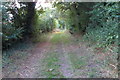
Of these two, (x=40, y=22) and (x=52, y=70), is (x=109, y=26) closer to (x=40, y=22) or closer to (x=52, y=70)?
(x=52, y=70)

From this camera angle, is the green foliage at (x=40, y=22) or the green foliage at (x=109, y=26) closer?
the green foliage at (x=109, y=26)

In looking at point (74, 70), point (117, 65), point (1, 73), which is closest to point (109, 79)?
point (117, 65)

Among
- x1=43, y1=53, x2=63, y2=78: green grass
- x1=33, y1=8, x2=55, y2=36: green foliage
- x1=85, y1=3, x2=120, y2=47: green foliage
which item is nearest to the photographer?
x1=43, y1=53, x2=63, y2=78: green grass

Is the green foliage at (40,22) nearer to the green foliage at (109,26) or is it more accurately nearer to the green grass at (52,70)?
the green foliage at (109,26)

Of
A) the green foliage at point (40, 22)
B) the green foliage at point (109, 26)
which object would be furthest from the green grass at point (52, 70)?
the green foliage at point (40, 22)

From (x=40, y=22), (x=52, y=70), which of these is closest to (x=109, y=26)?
(x=52, y=70)

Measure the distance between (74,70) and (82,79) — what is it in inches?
30.2

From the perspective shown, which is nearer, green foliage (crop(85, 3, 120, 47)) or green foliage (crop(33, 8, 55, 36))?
green foliage (crop(85, 3, 120, 47))

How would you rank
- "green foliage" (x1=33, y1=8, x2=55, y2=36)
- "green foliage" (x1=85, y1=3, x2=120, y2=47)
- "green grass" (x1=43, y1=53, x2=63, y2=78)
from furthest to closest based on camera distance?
"green foliage" (x1=33, y1=8, x2=55, y2=36) → "green foliage" (x1=85, y1=3, x2=120, y2=47) → "green grass" (x1=43, y1=53, x2=63, y2=78)

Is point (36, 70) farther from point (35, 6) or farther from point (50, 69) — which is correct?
point (35, 6)

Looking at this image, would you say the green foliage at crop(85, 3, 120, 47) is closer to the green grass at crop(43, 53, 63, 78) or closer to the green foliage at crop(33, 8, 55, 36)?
the green grass at crop(43, 53, 63, 78)

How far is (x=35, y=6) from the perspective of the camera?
40.6 feet

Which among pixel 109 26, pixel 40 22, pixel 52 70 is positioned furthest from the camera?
pixel 40 22

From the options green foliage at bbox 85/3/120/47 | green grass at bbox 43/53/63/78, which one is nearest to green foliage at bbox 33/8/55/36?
green foliage at bbox 85/3/120/47
